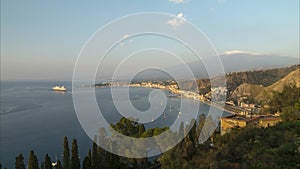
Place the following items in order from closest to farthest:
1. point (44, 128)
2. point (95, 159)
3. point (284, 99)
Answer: point (95, 159)
point (284, 99)
point (44, 128)

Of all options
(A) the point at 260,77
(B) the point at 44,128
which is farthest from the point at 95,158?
(A) the point at 260,77

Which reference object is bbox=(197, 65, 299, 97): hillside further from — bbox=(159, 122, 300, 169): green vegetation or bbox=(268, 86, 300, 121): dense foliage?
bbox=(159, 122, 300, 169): green vegetation

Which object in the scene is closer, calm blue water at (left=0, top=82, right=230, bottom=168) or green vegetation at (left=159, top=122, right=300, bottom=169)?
green vegetation at (left=159, top=122, right=300, bottom=169)

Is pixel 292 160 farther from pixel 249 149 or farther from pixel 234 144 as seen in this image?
pixel 234 144

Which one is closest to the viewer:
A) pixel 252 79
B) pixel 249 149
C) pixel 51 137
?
pixel 249 149

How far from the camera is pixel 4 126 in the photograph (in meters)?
17.6

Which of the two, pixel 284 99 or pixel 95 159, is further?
pixel 284 99

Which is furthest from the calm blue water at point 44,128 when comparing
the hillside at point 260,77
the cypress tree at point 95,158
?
the hillside at point 260,77

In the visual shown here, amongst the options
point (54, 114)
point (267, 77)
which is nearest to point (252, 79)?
Answer: point (267, 77)

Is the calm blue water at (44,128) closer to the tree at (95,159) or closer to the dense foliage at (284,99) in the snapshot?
the tree at (95,159)

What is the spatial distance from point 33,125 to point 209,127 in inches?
575

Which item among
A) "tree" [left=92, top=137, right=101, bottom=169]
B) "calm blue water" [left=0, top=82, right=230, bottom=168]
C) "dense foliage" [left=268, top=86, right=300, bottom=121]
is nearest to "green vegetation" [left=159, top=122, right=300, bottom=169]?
"tree" [left=92, top=137, right=101, bottom=169]

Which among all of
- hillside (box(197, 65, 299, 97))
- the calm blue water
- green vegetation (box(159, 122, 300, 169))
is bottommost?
the calm blue water

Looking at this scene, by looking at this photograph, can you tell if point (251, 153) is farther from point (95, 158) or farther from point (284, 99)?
point (284, 99)
